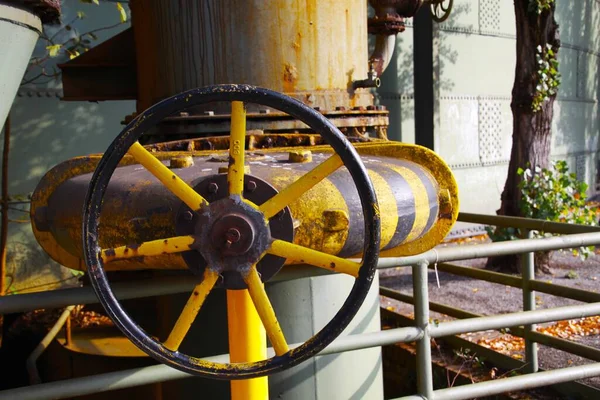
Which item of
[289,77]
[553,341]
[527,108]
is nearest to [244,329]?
[289,77]

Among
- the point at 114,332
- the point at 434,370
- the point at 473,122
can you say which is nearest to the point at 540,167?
the point at 473,122

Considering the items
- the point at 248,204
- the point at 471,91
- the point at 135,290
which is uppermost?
the point at 471,91

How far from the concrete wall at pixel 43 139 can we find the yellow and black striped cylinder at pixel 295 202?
3.74 metres

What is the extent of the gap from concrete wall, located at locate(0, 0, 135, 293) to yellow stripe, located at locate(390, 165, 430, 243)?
4.40 metres

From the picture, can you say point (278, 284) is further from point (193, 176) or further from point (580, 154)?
point (580, 154)

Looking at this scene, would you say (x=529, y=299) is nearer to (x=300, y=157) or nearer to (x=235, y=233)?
(x=300, y=157)

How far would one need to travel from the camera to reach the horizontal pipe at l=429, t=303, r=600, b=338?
108 inches

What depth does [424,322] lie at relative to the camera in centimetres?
276

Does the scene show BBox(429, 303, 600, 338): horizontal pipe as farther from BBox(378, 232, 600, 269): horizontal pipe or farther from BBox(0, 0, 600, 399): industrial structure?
BBox(378, 232, 600, 269): horizontal pipe

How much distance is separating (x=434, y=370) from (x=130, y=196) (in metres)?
3.01

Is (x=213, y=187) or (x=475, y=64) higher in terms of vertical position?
(x=475, y=64)

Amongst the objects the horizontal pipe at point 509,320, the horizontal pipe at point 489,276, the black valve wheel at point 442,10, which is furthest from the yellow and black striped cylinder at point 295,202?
the black valve wheel at point 442,10

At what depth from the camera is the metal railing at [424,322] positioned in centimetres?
220

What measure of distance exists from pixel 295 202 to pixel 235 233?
324mm
